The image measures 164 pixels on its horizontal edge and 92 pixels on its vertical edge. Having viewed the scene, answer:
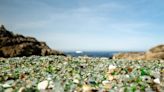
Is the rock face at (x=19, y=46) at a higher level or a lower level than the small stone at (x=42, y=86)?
higher

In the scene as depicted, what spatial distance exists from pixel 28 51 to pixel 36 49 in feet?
4.98

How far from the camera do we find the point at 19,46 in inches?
1396

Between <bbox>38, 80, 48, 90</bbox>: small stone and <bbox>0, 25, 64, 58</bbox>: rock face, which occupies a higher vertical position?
<bbox>0, 25, 64, 58</bbox>: rock face

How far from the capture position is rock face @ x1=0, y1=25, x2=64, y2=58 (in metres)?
33.9

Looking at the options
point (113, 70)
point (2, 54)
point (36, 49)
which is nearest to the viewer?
point (113, 70)

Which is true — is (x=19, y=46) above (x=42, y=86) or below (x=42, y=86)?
above

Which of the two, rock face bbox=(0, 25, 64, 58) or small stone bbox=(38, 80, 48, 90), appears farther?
rock face bbox=(0, 25, 64, 58)

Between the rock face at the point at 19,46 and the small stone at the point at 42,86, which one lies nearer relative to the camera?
the small stone at the point at 42,86

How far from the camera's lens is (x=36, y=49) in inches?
1444

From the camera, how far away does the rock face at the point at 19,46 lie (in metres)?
33.9

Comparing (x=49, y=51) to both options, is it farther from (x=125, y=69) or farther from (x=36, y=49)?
(x=125, y=69)

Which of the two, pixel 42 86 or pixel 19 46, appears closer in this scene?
A: pixel 42 86

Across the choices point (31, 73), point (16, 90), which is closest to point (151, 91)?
point (16, 90)

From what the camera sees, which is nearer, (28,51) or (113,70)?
(113,70)
